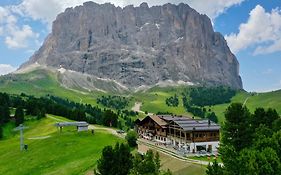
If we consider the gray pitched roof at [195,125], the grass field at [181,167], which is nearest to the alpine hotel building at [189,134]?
the gray pitched roof at [195,125]

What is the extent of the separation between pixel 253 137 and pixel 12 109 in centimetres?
12496

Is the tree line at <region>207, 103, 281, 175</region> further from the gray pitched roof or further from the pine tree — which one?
the pine tree

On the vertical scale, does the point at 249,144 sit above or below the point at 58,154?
above

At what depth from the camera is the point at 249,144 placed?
61.4 meters

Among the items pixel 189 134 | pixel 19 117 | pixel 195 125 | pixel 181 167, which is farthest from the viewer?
pixel 19 117

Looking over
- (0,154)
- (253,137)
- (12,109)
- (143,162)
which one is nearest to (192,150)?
(253,137)

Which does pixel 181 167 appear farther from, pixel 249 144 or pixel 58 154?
pixel 58 154

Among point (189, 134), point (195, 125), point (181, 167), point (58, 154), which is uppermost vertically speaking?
point (195, 125)

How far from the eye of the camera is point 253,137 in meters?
61.5

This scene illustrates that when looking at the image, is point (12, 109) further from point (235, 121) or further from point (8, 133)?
point (235, 121)

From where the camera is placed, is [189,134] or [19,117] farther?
[19,117]

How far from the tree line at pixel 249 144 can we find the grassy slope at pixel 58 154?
82.6 feet

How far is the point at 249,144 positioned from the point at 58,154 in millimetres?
39981

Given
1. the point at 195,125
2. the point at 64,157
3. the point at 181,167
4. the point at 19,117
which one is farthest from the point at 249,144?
the point at 19,117
